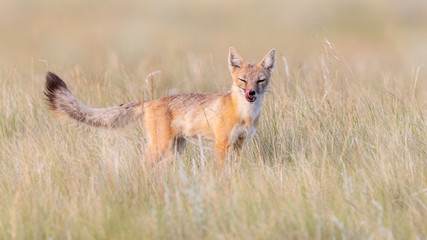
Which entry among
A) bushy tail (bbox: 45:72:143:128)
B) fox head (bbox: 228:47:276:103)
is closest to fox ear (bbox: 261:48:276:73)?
fox head (bbox: 228:47:276:103)

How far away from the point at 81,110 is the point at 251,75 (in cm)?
158

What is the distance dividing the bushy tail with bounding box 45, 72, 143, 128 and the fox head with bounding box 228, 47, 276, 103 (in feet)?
3.09

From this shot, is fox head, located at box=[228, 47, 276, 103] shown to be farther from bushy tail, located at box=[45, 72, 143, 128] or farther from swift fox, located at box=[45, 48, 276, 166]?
bushy tail, located at box=[45, 72, 143, 128]

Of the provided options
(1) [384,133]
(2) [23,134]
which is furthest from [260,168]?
(2) [23,134]

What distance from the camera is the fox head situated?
578 cm

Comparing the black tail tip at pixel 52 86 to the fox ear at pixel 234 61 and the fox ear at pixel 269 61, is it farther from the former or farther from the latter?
the fox ear at pixel 269 61

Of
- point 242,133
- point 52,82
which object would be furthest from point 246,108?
point 52,82

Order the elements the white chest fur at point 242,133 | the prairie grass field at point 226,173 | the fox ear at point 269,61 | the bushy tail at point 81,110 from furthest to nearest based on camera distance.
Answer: the fox ear at point 269,61 < the bushy tail at point 81,110 < the white chest fur at point 242,133 < the prairie grass field at point 226,173

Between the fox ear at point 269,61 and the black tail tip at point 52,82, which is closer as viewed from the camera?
the black tail tip at point 52,82

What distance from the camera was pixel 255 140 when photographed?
6.04m

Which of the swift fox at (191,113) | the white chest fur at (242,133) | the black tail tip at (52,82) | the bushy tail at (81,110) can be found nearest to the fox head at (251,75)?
the swift fox at (191,113)

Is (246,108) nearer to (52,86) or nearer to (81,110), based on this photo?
(81,110)

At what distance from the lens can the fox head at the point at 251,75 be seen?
578 centimetres

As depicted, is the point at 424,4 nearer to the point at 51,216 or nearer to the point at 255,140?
the point at 255,140
